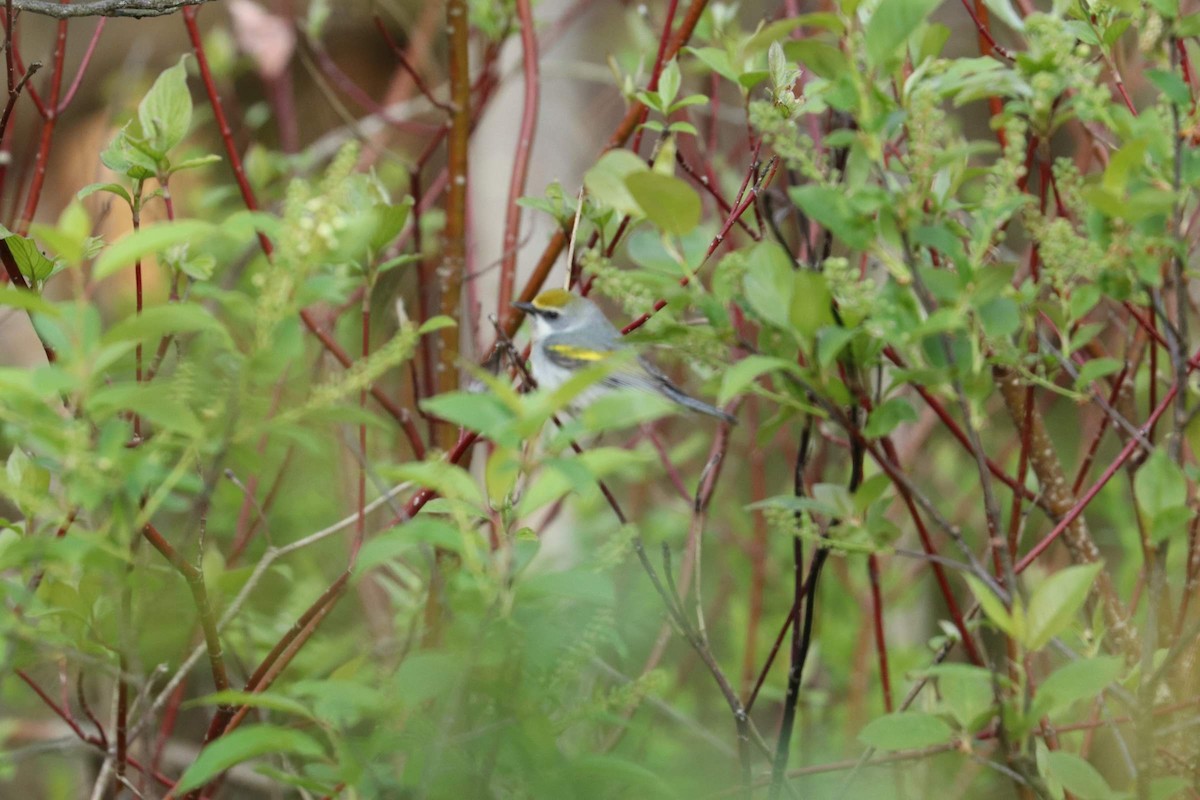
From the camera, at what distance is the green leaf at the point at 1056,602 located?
0.90 m

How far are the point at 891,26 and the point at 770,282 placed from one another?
238mm

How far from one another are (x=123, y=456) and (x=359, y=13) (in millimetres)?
4293

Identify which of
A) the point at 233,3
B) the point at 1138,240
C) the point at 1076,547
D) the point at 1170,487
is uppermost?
the point at 233,3

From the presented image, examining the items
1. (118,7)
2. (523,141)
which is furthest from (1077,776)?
(523,141)

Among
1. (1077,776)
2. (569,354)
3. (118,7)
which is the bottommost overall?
(1077,776)

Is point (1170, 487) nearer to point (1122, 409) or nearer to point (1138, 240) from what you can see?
point (1138, 240)

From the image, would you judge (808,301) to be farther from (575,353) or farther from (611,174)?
(575,353)

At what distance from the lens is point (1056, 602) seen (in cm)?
90

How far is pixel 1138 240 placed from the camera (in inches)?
37.1

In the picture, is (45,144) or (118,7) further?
(45,144)

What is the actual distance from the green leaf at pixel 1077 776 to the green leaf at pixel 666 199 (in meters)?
0.56

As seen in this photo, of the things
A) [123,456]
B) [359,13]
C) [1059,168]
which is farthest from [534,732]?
[359,13]

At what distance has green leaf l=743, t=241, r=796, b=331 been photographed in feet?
3.11

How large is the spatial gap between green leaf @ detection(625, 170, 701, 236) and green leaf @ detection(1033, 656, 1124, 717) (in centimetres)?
50
